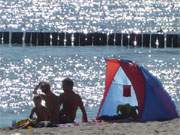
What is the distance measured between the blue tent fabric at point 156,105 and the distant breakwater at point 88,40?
36.2 meters

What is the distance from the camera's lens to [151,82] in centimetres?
1780

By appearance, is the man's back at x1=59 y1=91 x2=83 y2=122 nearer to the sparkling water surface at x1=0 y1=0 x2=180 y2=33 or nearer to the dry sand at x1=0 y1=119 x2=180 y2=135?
the dry sand at x1=0 y1=119 x2=180 y2=135

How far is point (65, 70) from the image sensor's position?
41.8 metres

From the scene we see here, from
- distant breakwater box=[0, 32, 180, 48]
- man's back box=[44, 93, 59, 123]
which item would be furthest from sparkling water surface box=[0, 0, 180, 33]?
man's back box=[44, 93, 59, 123]

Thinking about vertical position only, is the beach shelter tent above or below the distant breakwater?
below

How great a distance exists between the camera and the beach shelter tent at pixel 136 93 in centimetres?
1745

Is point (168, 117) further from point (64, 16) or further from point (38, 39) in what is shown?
point (64, 16)

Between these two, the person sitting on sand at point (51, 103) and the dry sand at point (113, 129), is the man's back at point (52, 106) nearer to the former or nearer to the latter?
the person sitting on sand at point (51, 103)

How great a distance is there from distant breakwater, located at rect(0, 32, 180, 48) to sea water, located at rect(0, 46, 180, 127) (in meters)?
0.78

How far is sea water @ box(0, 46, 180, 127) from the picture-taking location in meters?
29.3

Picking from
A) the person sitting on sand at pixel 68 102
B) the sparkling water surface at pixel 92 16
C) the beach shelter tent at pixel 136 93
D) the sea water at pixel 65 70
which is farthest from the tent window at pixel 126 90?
the sparkling water surface at pixel 92 16

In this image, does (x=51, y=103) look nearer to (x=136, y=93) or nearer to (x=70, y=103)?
(x=70, y=103)

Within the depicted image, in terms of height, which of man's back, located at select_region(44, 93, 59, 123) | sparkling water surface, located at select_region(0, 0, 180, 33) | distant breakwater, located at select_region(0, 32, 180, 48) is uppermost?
sparkling water surface, located at select_region(0, 0, 180, 33)

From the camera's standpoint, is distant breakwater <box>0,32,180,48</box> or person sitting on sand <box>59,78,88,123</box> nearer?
person sitting on sand <box>59,78,88,123</box>
